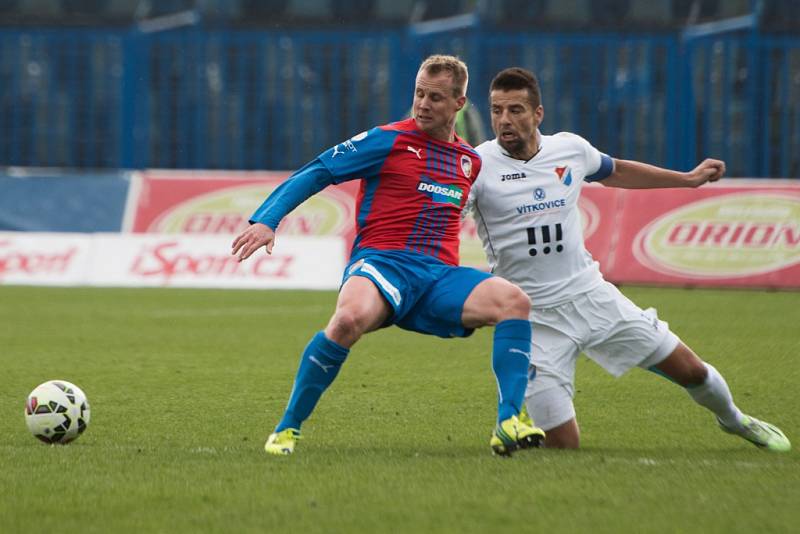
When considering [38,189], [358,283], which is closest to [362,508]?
[358,283]

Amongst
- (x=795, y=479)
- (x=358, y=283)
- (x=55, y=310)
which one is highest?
(x=358, y=283)

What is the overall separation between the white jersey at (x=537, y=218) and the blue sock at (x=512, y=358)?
24.8 inches

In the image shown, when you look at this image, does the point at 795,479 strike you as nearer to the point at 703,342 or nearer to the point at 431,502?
the point at 431,502

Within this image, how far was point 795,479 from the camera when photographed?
5.49 m

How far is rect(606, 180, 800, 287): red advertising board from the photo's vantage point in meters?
16.2

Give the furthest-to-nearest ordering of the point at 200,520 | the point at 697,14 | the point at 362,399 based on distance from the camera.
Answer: the point at 697,14
the point at 362,399
the point at 200,520

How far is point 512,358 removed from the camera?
597 centimetres

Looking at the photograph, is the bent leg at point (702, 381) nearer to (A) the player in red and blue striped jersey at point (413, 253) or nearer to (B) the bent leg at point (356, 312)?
(A) the player in red and blue striped jersey at point (413, 253)

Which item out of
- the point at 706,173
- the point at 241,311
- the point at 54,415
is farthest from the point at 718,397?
the point at 241,311

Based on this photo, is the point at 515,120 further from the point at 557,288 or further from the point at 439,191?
the point at 557,288

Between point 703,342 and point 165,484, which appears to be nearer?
point 165,484

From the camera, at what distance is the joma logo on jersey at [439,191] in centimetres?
626

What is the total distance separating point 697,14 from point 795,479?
18.1 metres

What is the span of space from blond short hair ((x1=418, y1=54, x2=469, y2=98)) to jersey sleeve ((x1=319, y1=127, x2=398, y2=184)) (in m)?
0.31
